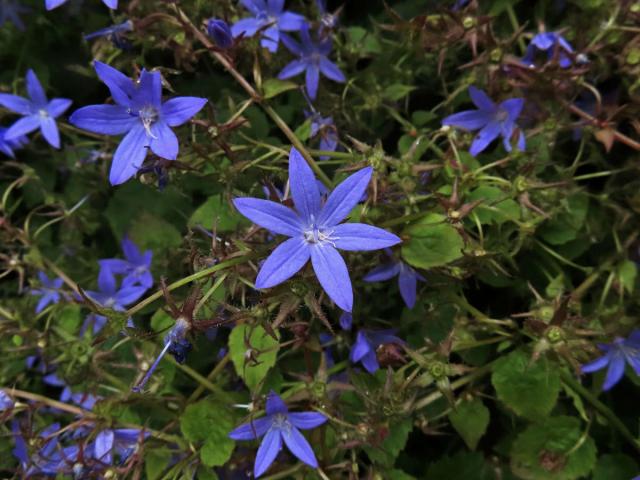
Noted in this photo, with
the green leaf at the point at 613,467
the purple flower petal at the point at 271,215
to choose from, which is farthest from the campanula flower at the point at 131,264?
the green leaf at the point at 613,467

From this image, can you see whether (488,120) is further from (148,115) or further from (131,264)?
(131,264)

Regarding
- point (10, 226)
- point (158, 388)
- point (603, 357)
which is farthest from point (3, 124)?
point (603, 357)

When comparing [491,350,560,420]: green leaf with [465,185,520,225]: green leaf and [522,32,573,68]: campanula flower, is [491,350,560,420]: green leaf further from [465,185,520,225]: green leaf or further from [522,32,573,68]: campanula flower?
[522,32,573,68]: campanula flower

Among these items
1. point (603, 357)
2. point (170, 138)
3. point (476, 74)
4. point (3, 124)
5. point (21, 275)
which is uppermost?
point (170, 138)

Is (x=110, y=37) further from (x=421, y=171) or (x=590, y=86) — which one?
(x=590, y=86)

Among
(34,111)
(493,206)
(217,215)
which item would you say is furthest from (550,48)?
(34,111)
